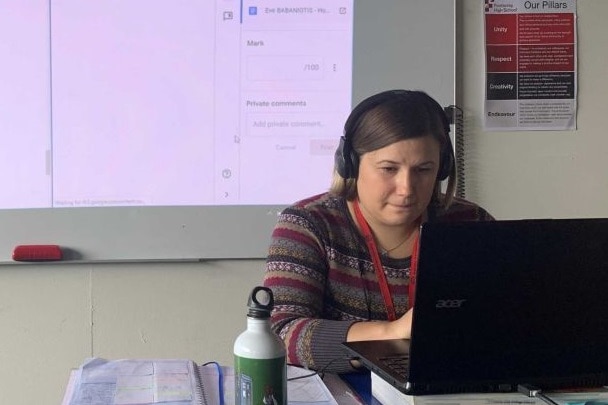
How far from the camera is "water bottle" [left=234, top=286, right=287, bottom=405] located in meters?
0.89

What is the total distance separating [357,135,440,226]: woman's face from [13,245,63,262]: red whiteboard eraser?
1.02 metres

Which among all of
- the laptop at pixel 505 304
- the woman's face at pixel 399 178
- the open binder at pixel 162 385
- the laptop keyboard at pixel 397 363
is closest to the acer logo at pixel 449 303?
the laptop at pixel 505 304

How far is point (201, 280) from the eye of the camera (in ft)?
7.20

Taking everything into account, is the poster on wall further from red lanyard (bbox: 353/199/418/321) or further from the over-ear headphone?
red lanyard (bbox: 353/199/418/321)

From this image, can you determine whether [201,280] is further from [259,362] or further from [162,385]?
[259,362]

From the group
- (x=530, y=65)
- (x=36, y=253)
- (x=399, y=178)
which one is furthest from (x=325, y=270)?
(x=530, y=65)

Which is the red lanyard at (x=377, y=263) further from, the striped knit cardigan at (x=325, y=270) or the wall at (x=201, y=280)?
Result: the wall at (x=201, y=280)

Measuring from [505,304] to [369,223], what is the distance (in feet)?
2.22

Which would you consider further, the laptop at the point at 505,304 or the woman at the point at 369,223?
the woman at the point at 369,223

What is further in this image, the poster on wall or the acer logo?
the poster on wall

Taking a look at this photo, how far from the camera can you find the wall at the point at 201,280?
214cm

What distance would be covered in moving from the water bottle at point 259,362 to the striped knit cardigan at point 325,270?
434 mm

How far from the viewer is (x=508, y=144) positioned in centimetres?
229

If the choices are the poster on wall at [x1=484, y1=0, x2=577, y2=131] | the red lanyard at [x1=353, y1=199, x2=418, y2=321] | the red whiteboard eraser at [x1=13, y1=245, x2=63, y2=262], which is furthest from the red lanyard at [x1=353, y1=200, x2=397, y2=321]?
the red whiteboard eraser at [x1=13, y1=245, x2=63, y2=262]
